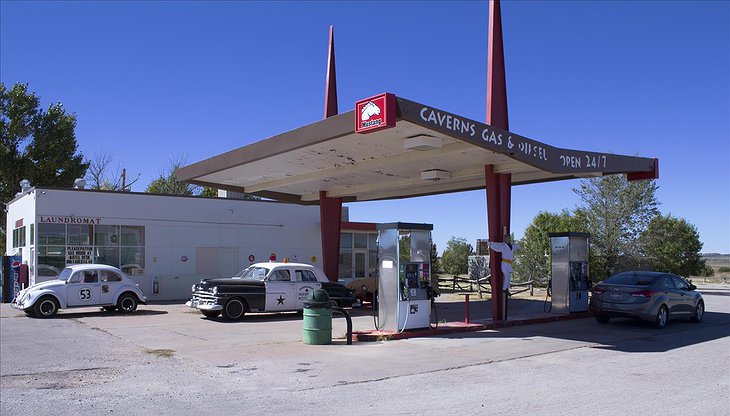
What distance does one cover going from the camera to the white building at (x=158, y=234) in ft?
82.2

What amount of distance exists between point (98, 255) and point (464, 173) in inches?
623

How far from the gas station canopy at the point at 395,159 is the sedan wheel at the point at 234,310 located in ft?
13.5

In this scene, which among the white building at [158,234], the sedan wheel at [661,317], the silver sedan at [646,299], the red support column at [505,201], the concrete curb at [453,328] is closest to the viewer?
the concrete curb at [453,328]

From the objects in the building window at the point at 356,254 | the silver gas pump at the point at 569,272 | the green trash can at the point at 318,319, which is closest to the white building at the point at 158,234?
the building window at the point at 356,254

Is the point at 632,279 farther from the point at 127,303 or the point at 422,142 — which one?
the point at 127,303

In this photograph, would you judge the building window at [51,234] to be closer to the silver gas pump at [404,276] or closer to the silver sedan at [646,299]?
the silver gas pump at [404,276]

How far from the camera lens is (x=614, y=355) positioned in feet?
39.3

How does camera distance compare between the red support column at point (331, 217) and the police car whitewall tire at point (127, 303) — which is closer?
the police car whitewall tire at point (127, 303)

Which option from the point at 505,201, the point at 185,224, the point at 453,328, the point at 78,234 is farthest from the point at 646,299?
the point at 78,234

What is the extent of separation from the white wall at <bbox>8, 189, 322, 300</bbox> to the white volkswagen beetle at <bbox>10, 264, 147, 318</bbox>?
224 inches

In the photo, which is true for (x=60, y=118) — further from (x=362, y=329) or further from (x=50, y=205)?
(x=362, y=329)

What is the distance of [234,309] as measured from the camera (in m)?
18.4

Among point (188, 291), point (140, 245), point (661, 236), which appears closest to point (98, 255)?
point (140, 245)

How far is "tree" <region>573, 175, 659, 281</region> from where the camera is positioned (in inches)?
1297
